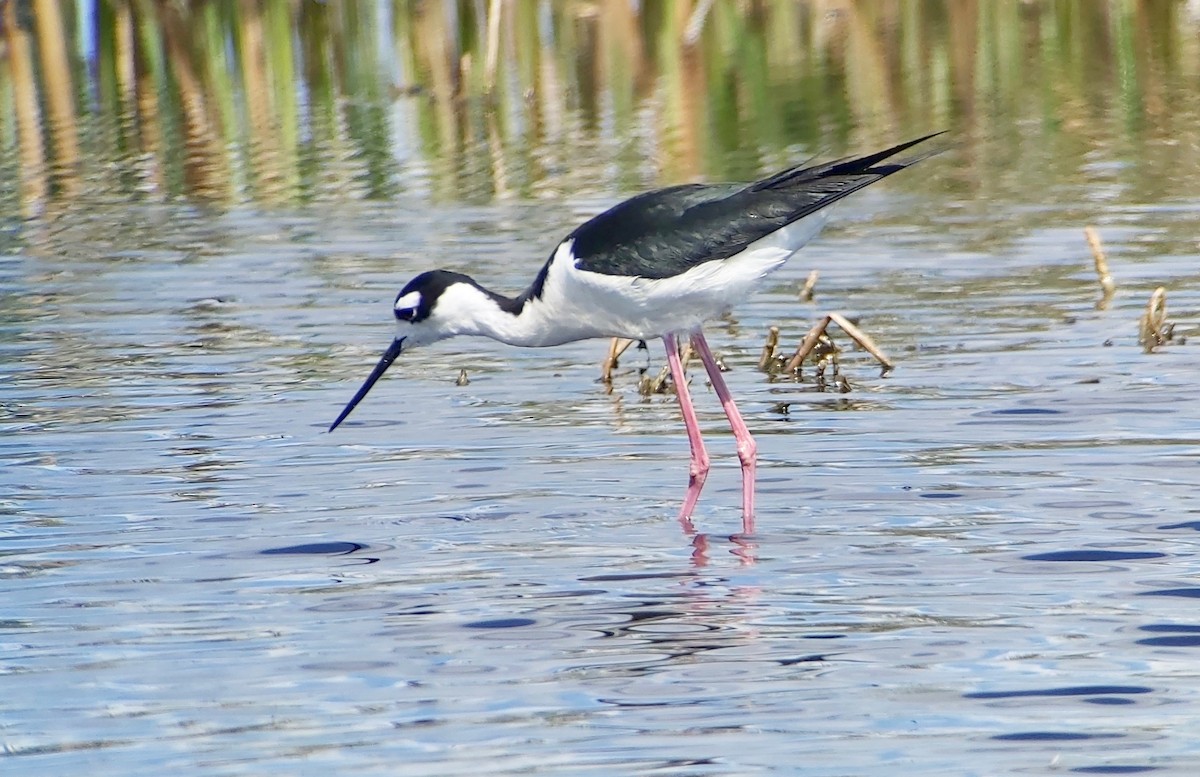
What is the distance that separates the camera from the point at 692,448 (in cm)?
817

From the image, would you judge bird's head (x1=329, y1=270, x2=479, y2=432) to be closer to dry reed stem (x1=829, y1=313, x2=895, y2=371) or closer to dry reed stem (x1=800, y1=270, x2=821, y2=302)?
dry reed stem (x1=829, y1=313, x2=895, y2=371)

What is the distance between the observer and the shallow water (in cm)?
532

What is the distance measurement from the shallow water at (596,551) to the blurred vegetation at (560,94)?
5136 millimetres

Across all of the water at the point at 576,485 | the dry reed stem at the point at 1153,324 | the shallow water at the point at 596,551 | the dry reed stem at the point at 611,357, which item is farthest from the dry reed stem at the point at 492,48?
the dry reed stem at the point at 1153,324

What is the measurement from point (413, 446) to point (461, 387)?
1.35m

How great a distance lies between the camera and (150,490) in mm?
8164

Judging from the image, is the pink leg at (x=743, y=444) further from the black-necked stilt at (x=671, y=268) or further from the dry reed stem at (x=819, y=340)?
the dry reed stem at (x=819, y=340)

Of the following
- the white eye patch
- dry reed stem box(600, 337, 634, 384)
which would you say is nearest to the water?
dry reed stem box(600, 337, 634, 384)

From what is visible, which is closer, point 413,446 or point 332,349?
point 413,446

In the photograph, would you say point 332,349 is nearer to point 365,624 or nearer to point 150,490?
point 150,490

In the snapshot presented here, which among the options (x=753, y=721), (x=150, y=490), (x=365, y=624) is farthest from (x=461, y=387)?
(x=753, y=721)

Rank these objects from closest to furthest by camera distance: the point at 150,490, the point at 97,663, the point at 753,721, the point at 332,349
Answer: the point at 753,721, the point at 97,663, the point at 150,490, the point at 332,349

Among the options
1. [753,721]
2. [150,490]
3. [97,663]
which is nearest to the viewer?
[753,721]

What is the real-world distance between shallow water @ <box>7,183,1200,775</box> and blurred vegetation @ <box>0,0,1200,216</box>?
5.14m
